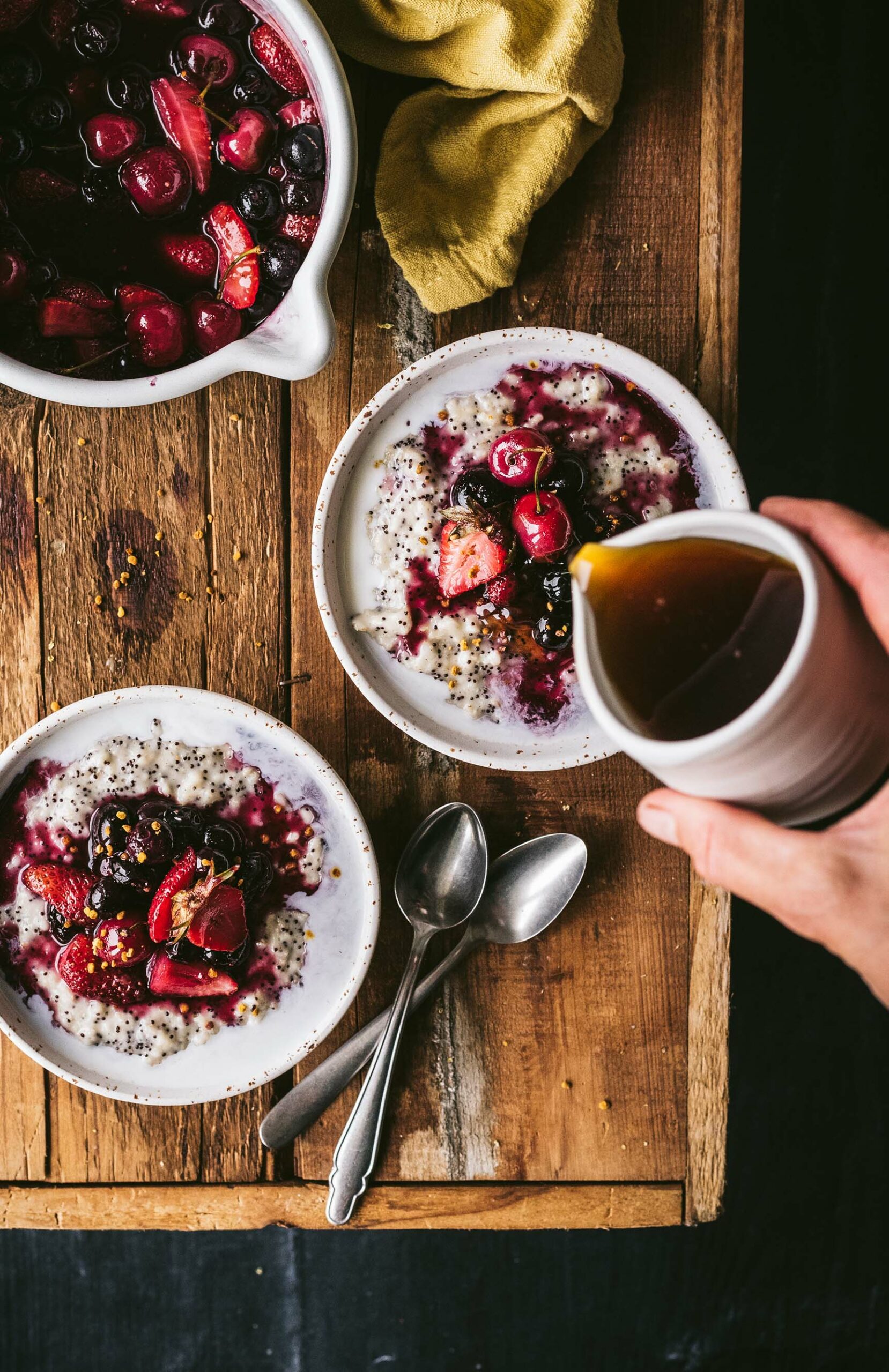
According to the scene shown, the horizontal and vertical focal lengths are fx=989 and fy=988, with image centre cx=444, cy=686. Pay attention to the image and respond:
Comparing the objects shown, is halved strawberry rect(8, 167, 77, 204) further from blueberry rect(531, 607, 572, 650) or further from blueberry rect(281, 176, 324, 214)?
blueberry rect(531, 607, 572, 650)

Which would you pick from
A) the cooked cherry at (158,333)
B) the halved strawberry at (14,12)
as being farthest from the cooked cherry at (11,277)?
the halved strawberry at (14,12)

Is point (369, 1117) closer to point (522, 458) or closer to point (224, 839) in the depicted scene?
point (224, 839)

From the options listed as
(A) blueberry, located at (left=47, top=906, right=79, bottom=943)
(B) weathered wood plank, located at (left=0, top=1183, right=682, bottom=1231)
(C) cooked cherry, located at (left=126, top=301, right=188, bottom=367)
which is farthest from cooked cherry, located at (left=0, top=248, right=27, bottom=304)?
(B) weathered wood plank, located at (left=0, top=1183, right=682, bottom=1231)

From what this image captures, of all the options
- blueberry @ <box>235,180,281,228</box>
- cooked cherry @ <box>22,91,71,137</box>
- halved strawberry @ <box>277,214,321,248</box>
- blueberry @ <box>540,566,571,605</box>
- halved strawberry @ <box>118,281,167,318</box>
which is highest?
cooked cherry @ <box>22,91,71,137</box>

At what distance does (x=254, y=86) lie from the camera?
98 cm

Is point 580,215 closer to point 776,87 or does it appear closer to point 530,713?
point 530,713

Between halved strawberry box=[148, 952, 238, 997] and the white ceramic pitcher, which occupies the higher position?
the white ceramic pitcher

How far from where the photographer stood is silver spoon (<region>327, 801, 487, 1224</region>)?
3.96ft

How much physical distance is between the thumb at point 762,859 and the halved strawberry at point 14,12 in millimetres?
962

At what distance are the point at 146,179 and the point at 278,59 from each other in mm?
174

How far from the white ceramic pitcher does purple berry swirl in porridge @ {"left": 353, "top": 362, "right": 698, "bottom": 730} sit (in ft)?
1.45

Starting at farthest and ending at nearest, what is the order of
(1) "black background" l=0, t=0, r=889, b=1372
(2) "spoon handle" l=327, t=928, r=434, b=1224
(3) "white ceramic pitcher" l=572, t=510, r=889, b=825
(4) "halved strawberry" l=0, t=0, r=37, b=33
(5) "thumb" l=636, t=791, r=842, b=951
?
(1) "black background" l=0, t=0, r=889, b=1372
(2) "spoon handle" l=327, t=928, r=434, b=1224
(4) "halved strawberry" l=0, t=0, r=37, b=33
(5) "thumb" l=636, t=791, r=842, b=951
(3) "white ceramic pitcher" l=572, t=510, r=889, b=825

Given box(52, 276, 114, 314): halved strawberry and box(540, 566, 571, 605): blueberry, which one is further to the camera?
box(540, 566, 571, 605): blueberry

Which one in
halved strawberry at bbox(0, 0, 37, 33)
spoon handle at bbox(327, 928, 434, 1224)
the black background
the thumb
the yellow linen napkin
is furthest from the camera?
the black background
